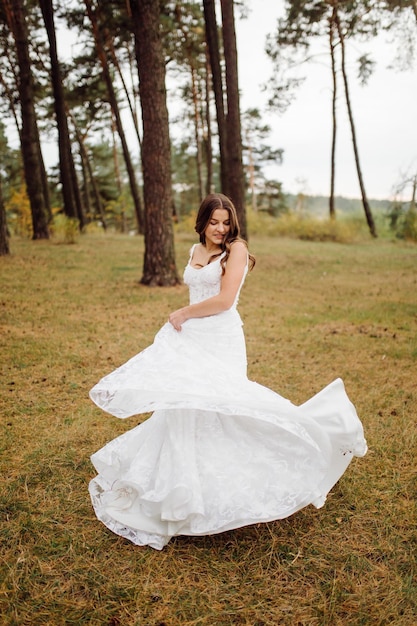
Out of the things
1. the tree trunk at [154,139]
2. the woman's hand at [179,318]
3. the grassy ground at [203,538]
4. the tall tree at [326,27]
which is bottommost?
the grassy ground at [203,538]

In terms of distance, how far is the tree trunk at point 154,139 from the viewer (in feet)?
28.9

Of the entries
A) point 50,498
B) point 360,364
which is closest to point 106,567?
point 50,498

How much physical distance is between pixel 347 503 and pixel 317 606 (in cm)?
99

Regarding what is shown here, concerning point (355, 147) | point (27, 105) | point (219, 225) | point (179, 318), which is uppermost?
point (27, 105)

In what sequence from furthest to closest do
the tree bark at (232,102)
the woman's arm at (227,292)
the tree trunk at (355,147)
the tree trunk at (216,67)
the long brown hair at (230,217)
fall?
the tree trunk at (355,147), the tree trunk at (216,67), the tree bark at (232,102), the long brown hair at (230,217), the woman's arm at (227,292)

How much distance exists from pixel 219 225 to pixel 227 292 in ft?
1.52

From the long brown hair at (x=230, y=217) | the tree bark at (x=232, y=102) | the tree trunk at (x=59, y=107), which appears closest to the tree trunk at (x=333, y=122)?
the tree bark at (x=232, y=102)

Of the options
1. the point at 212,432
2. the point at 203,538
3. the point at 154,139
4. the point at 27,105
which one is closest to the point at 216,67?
the point at 27,105

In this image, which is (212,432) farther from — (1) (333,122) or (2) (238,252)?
(1) (333,122)

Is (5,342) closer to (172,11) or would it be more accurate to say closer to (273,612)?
(273,612)

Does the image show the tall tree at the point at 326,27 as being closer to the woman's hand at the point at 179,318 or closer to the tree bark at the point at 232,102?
the tree bark at the point at 232,102

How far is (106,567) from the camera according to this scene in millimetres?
2598

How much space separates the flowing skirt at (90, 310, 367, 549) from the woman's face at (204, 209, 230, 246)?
1.73 feet

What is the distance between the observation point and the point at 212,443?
2836mm
